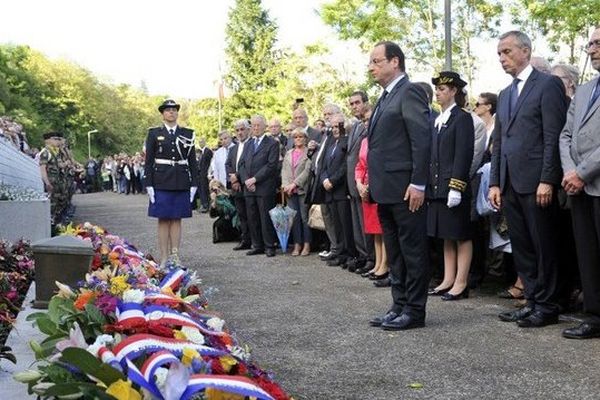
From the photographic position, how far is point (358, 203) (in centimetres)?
973

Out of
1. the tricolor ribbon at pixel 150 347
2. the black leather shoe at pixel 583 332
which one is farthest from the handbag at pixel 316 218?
the tricolor ribbon at pixel 150 347

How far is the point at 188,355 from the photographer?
2.93 metres

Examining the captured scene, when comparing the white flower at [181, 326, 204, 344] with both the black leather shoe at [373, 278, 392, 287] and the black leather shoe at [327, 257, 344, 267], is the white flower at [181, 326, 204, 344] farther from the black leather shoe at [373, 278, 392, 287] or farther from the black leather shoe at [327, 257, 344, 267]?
the black leather shoe at [327, 257, 344, 267]

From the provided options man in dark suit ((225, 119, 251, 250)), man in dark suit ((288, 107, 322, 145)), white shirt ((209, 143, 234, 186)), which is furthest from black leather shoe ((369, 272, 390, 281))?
white shirt ((209, 143, 234, 186))

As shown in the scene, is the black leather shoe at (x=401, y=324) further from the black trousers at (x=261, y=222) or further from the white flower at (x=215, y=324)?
the black trousers at (x=261, y=222)

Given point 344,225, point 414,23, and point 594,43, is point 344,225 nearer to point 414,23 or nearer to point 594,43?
point 594,43

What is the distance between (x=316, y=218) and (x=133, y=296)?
7.60 metres

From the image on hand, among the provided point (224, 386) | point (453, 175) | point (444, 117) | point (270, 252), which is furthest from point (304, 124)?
point (224, 386)

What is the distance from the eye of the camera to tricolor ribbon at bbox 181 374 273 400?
256cm

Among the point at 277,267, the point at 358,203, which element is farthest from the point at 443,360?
the point at 277,267

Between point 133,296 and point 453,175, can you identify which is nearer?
point 133,296

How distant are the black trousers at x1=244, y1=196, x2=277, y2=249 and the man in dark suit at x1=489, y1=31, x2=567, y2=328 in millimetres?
5846

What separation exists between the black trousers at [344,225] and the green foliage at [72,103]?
5432 cm

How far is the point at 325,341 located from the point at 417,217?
3.96 ft
